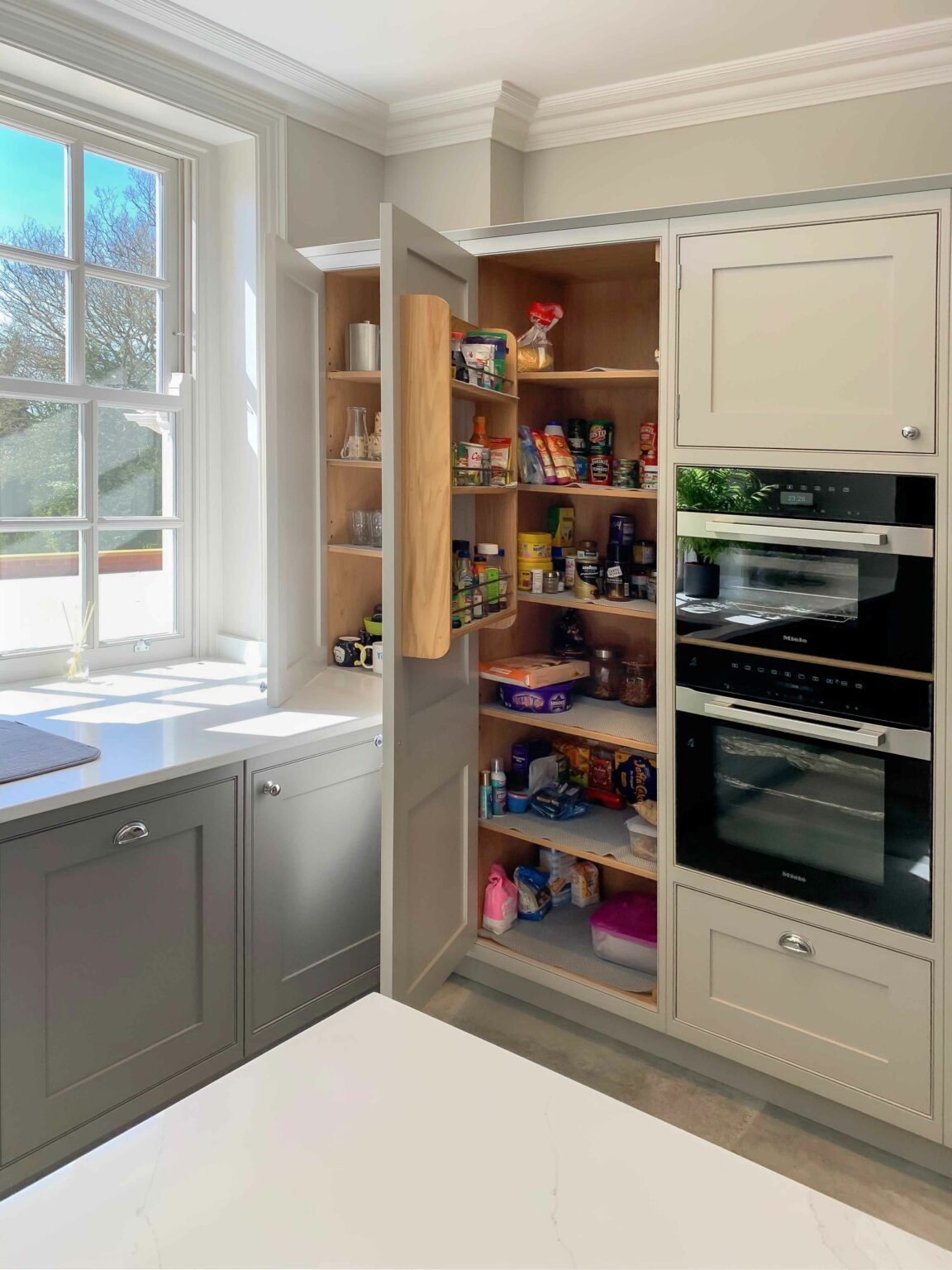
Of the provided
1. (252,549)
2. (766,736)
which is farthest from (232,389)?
(766,736)

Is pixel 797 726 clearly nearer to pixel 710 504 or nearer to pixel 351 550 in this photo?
pixel 710 504

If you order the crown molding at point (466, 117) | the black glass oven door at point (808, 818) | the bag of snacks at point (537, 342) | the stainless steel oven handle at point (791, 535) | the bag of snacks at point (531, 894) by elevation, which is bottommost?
the bag of snacks at point (531, 894)

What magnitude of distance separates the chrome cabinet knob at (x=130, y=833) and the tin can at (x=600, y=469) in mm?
1390

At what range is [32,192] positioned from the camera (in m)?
2.53

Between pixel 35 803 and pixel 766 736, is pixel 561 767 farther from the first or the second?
pixel 35 803

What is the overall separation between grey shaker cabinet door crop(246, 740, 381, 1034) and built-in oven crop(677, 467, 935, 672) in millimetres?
926

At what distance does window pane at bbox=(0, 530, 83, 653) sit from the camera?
8.45 feet

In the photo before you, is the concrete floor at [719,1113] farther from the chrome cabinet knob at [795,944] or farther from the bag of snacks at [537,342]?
the bag of snacks at [537,342]

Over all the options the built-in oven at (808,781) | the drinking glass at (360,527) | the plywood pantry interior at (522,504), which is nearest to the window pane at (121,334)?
the plywood pantry interior at (522,504)

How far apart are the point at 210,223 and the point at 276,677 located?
1.38 meters

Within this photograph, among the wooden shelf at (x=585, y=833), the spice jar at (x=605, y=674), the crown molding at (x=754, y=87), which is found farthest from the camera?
the spice jar at (x=605, y=674)

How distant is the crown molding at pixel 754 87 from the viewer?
2.42 metres

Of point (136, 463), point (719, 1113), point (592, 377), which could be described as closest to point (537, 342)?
point (592, 377)

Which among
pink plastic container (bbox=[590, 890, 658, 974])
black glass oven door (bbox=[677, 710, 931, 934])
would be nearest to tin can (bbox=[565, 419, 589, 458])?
black glass oven door (bbox=[677, 710, 931, 934])
